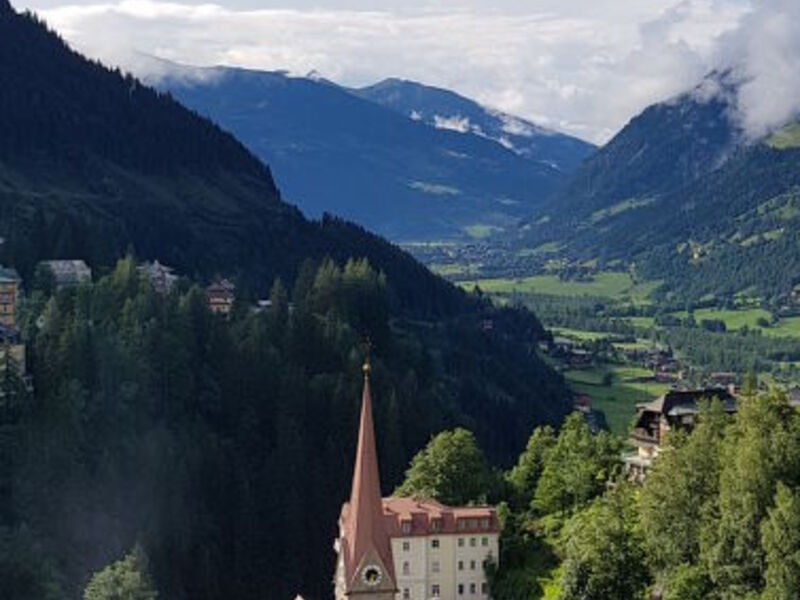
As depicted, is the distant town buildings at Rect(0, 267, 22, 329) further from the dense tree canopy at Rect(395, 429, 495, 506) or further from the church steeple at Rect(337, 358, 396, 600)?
the church steeple at Rect(337, 358, 396, 600)

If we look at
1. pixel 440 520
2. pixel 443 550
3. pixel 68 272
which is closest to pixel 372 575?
pixel 440 520

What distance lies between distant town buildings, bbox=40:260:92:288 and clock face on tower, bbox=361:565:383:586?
88308 mm

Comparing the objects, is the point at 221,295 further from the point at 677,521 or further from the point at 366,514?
the point at 366,514

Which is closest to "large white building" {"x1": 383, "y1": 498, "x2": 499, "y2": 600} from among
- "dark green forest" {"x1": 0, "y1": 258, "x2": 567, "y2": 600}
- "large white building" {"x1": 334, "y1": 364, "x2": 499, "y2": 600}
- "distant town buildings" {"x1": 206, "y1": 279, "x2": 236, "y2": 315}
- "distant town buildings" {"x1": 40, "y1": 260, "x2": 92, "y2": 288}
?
"large white building" {"x1": 334, "y1": 364, "x2": 499, "y2": 600}

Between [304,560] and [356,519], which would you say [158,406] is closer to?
[304,560]

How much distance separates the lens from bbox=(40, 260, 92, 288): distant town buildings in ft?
484

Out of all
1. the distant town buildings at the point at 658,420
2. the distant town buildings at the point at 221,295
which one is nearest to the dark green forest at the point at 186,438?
the distant town buildings at the point at 221,295

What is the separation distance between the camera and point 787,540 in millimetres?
66125

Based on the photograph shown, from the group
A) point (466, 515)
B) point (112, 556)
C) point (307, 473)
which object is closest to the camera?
point (466, 515)

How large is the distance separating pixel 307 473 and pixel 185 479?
47.1ft

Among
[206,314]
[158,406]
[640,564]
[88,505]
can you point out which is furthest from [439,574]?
[206,314]

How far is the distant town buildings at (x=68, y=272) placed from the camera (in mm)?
147625

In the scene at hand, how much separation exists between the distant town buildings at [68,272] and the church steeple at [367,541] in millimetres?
87901

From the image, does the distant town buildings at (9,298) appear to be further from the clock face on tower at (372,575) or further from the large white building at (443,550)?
the clock face on tower at (372,575)
